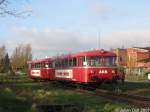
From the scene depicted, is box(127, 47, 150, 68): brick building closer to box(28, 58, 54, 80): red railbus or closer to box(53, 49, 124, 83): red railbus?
box(28, 58, 54, 80): red railbus

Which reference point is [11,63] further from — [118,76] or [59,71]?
[118,76]

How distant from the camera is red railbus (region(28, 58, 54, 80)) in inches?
1797

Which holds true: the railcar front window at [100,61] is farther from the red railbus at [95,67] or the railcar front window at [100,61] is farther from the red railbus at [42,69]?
the red railbus at [42,69]

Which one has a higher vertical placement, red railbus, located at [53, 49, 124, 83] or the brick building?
the brick building

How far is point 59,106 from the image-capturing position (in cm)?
1773

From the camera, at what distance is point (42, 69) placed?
50.6 meters

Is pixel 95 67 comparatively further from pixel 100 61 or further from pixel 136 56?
pixel 136 56

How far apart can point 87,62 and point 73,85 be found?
6.56 metres

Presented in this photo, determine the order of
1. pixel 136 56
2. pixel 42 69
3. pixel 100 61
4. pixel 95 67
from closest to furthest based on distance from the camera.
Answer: pixel 95 67 < pixel 100 61 < pixel 42 69 < pixel 136 56

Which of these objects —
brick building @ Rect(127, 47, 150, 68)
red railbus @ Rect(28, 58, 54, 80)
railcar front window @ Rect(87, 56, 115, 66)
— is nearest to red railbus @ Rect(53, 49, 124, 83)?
railcar front window @ Rect(87, 56, 115, 66)

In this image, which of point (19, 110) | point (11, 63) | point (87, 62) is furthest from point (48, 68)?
point (11, 63)

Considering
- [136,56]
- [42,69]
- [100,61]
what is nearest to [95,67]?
[100,61]

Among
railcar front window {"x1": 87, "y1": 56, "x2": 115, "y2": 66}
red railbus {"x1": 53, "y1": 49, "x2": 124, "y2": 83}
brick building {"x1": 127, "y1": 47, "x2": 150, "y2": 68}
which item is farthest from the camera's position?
brick building {"x1": 127, "y1": 47, "x2": 150, "y2": 68}

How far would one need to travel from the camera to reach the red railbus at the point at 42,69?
45.6 meters
